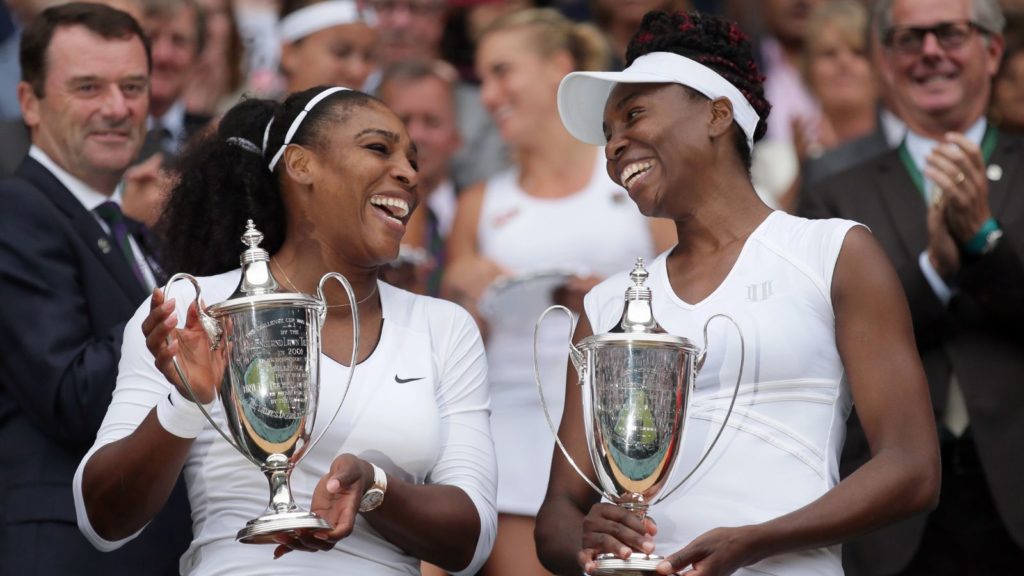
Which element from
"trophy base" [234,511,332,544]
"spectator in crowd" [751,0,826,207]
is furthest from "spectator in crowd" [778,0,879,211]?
"trophy base" [234,511,332,544]

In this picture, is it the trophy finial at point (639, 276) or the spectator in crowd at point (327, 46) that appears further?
the spectator in crowd at point (327, 46)

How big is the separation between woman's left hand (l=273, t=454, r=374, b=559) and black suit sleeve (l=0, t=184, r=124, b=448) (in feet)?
3.20

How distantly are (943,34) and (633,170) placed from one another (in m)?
1.88

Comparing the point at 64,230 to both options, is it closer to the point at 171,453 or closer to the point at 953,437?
the point at 171,453

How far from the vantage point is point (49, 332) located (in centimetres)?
434

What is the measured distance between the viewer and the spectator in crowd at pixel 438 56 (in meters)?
7.41

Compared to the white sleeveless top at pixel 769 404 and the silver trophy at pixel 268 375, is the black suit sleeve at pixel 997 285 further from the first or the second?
the silver trophy at pixel 268 375

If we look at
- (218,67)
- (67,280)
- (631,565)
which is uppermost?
(218,67)

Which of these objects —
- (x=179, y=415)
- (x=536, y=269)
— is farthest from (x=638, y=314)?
(x=536, y=269)

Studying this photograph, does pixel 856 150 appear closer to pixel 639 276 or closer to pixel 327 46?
pixel 327 46

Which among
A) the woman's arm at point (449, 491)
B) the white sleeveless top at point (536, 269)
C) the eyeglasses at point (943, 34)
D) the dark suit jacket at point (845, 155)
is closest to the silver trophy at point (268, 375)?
the woman's arm at point (449, 491)

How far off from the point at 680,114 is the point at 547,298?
5.15ft

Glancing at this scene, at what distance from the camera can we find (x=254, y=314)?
141 inches

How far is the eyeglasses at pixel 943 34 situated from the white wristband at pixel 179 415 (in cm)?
280
